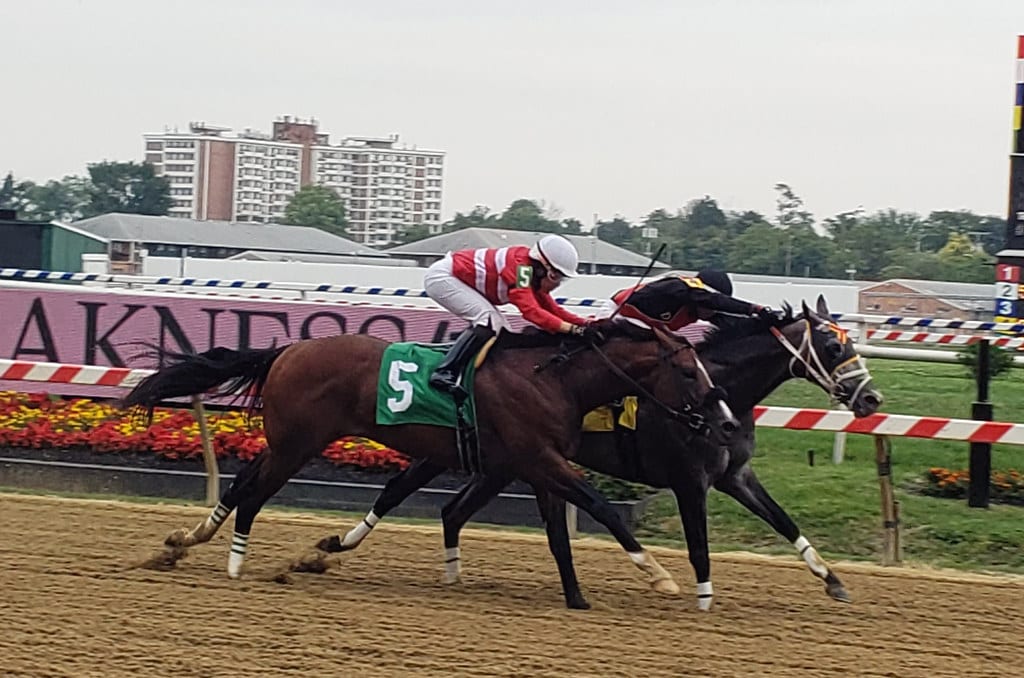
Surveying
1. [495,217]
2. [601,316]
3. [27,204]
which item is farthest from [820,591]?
[27,204]

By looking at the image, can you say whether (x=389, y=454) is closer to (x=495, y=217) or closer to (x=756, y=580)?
(x=756, y=580)

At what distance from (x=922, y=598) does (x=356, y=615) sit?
8.48ft

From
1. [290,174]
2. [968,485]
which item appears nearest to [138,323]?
[968,485]

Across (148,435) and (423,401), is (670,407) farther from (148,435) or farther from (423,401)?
(148,435)

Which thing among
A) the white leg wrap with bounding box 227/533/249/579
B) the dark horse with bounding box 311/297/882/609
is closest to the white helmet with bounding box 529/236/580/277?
the dark horse with bounding box 311/297/882/609

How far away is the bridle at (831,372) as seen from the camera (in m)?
6.61

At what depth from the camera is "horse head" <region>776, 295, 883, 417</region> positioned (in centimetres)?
660

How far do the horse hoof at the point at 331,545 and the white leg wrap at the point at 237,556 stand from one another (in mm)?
383

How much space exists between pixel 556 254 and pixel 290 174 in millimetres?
110104

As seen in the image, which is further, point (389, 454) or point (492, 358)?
point (389, 454)

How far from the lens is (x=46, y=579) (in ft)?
20.5

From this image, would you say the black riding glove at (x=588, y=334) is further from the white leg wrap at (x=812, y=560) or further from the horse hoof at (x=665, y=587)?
the white leg wrap at (x=812, y=560)

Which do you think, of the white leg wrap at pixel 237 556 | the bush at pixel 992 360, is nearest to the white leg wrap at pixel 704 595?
the white leg wrap at pixel 237 556

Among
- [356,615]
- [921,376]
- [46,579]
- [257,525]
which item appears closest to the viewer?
[356,615]
